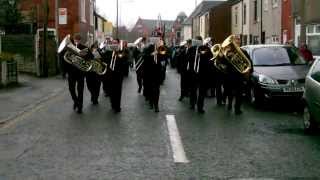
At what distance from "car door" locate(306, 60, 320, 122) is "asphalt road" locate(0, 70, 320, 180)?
17.9 inches

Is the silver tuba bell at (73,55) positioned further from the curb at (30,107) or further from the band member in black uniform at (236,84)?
the band member in black uniform at (236,84)

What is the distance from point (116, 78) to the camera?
15391mm

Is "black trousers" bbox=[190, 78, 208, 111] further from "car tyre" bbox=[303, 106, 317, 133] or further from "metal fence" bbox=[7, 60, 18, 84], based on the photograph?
"metal fence" bbox=[7, 60, 18, 84]

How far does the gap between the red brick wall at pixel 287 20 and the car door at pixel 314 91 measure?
71.4 ft

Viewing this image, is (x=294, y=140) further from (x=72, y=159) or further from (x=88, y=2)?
(x=88, y=2)

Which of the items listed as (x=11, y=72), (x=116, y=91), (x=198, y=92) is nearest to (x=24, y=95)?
(x=11, y=72)

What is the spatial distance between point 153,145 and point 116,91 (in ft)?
16.6

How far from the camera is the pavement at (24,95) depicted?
1523 centimetres

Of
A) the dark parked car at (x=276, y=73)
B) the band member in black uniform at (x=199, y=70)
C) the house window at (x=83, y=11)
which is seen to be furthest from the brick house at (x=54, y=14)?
the band member in black uniform at (x=199, y=70)

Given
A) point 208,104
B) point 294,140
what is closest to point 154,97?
point 208,104

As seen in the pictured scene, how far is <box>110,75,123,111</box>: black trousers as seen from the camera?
15203 millimetres

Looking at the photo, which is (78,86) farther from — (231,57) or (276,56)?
(276,56)

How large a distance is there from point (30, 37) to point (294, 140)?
23475 millimetres

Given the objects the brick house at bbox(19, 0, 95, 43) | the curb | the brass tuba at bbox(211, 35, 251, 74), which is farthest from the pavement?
the brick house at bbox(19, 0, 95, 43)
